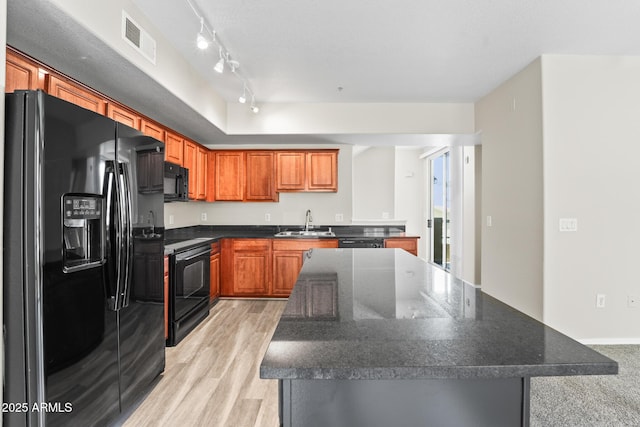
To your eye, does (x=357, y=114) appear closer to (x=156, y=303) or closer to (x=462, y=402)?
(x=156, y=303)

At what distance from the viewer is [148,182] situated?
2.15m

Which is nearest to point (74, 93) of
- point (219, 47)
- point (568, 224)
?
point (219, 47)

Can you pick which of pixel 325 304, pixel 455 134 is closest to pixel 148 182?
pixel 325 304

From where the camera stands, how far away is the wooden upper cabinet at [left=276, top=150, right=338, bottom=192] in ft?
15.4

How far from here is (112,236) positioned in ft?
5.78

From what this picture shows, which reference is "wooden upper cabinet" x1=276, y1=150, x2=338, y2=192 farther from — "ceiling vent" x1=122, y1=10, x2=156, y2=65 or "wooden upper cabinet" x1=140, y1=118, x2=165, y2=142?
"ceiling vent" x1=122, y1=10, x2=156, y2=65

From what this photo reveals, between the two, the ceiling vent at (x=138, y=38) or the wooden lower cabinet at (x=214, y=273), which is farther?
the wooden lower cabinet at (x=214, y=273)

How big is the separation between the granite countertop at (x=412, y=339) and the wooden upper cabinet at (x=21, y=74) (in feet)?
5.91

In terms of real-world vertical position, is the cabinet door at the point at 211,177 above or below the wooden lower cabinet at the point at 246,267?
above

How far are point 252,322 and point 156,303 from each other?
1.45 m

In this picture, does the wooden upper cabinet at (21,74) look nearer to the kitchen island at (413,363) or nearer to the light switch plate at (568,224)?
the kitchen island at (413,363)

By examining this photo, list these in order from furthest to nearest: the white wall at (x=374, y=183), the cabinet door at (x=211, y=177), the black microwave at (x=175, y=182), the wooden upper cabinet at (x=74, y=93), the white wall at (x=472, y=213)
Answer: the white wall at (x=374, y=183)
the white wall at (x=472, y=213)
the cabinet door at (x=211, y=177)
the black microwave at (x=175, y=182)
the wooden upper cabinet at (x=74, y=93)

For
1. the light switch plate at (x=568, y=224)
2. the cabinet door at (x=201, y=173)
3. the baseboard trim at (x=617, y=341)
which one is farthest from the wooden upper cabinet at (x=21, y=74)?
the baseboard trim at (x=617, y=341)

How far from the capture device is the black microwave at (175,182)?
3205 mm
